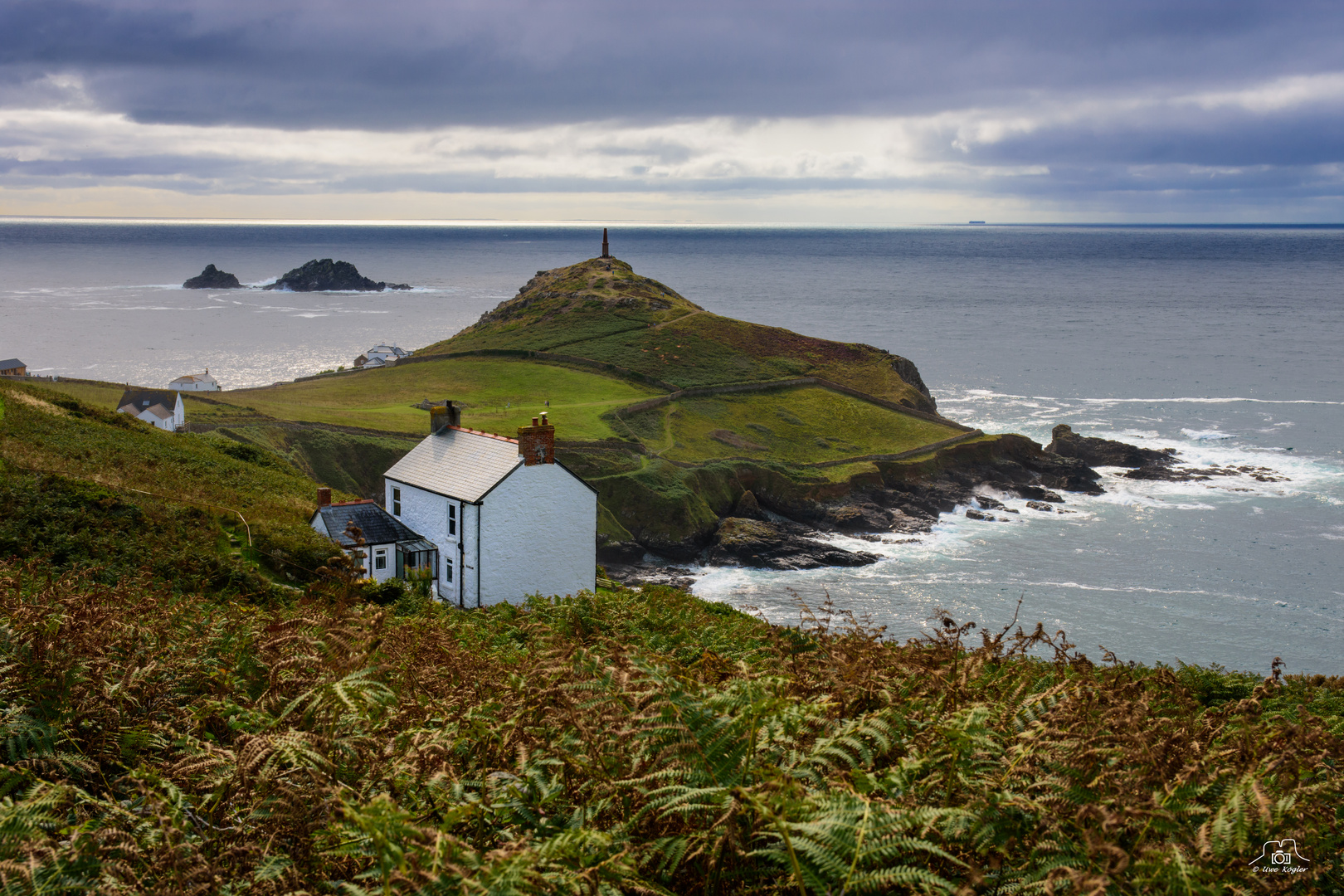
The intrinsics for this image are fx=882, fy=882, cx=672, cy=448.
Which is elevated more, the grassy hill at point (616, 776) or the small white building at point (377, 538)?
the grassy hill at point (616, 776)

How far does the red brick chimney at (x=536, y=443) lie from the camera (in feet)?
101

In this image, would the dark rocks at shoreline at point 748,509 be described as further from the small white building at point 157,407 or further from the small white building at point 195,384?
the small white building at point 195,384

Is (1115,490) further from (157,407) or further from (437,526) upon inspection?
(157,407)

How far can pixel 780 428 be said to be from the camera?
3627 inches

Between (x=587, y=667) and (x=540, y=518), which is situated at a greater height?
(x=587, y=667)

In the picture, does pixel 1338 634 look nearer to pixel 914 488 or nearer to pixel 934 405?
pixel 914 488

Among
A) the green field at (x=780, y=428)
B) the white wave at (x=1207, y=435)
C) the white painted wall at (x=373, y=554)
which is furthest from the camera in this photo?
the white wave at (x=1207, y=435)

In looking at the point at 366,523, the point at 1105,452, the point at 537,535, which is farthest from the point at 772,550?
the point at 1105,452

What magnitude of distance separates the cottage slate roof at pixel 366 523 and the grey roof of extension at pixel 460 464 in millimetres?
1650

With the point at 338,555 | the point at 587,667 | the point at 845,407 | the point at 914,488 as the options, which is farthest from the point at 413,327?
the point at 587,667

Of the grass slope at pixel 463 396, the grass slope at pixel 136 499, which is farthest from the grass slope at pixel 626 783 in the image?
the grass slope at pixel 463 396

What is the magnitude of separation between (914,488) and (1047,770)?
7773 cm

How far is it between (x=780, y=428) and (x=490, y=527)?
64.2 meters

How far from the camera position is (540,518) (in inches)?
1243
